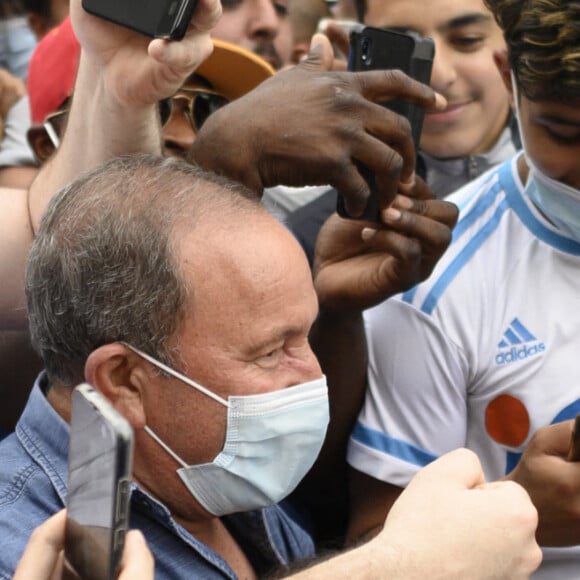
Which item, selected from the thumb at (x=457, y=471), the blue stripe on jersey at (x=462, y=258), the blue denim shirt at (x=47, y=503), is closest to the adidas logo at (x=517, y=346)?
the blue stripe on jersey at (x=462, y=258)

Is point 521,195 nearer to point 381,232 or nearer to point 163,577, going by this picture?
point 381,232

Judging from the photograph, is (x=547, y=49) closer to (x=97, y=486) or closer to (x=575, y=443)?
(x=575, y=443)

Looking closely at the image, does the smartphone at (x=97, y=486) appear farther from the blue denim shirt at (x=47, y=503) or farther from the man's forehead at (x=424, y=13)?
the man's forehead at (x=424, y=13)

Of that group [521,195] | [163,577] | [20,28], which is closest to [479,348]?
[521,195]

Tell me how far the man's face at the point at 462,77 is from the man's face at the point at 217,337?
62.7 inches

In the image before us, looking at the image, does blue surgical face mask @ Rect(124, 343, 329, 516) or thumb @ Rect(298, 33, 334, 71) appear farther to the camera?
thumb @ Rect(298, 33, 334, 71)

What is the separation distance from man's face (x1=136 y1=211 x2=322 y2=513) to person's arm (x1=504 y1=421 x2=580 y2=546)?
1.80 feet

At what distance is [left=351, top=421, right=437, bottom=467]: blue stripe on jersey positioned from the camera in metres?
2.52

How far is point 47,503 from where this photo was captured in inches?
76.8

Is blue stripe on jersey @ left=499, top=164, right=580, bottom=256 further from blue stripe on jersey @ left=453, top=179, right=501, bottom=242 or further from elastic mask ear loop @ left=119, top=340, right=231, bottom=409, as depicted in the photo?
elastic mask ear loop @ left=119, top=340, right=231, bottom=409

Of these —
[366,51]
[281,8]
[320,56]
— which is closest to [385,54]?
[366,51]

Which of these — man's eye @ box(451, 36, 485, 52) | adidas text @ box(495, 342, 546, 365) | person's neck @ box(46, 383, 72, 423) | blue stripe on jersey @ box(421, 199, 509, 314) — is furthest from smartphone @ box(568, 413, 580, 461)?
man's eye @ box(451, 36, 485, 52)

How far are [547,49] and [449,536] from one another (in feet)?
3.84

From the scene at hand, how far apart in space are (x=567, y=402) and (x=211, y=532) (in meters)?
0.81
